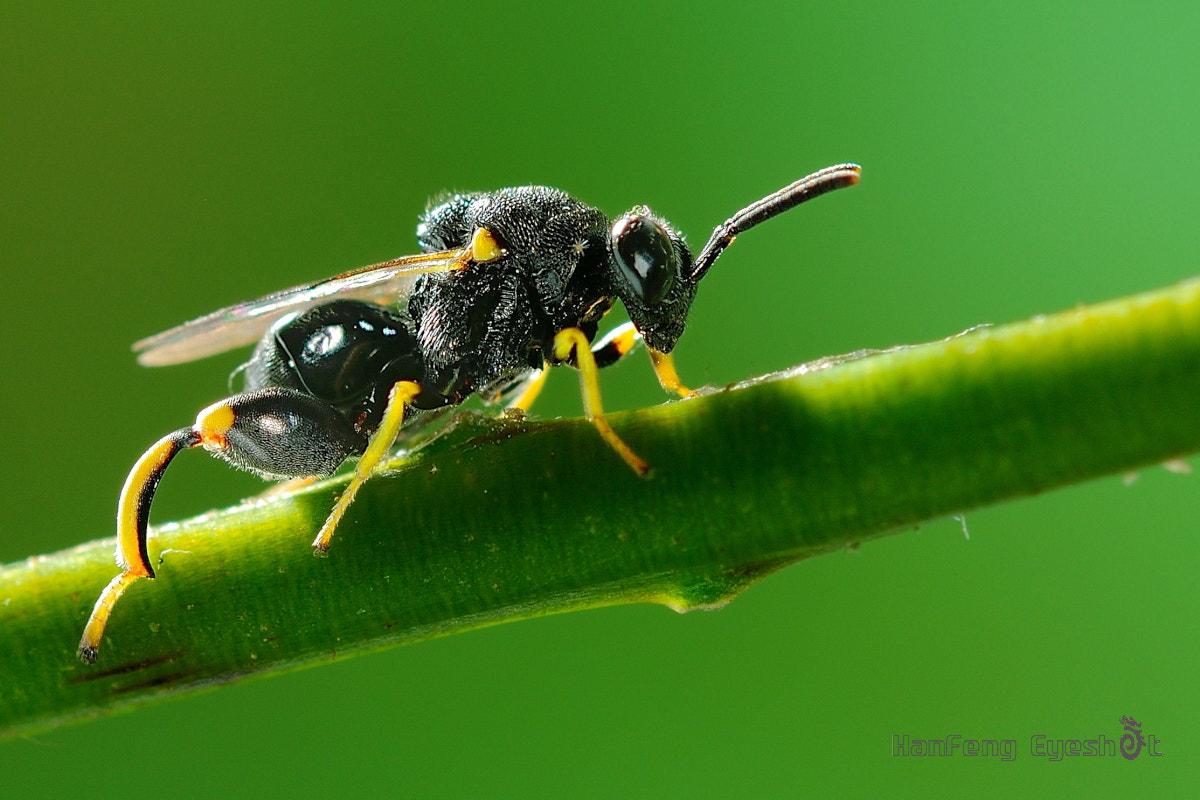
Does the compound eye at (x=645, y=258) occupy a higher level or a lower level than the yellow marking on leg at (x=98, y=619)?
higher

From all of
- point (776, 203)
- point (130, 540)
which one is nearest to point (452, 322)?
point (776, 203)

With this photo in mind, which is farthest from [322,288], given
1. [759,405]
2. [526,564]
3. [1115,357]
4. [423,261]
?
[1115,357]

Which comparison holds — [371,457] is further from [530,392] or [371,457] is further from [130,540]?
[530,392]

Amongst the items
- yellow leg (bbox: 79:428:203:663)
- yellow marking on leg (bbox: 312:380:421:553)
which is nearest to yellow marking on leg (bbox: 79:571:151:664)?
yellow leg (bbox: 79:428:203:663)

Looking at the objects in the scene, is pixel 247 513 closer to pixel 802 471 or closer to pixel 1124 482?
pixel 802 471

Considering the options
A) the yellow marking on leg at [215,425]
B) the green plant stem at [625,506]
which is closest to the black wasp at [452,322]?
the yellow marking on leg at [215,425]

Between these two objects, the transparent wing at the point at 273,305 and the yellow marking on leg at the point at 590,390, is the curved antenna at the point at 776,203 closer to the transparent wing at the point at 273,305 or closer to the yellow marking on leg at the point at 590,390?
the yellow marking on leg at the point at 590,390

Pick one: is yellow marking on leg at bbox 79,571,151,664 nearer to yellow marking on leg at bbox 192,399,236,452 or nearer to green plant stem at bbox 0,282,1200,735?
green plant stem at bbox 0,282,1200,735
